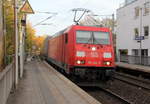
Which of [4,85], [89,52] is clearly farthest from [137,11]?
[4,85]

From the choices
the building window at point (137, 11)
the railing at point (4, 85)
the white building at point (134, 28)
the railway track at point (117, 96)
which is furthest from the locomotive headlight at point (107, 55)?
the building window at point (137, 11)

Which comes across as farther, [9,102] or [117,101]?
[117,101]

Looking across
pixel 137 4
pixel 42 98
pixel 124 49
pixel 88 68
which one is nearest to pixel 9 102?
pixel 42 98

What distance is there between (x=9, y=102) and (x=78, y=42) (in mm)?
6418

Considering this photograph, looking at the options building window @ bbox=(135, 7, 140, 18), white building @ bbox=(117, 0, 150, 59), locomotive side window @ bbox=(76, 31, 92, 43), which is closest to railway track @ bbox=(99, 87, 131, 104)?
locomotive side window @ bbox=(76, 31, 92, 43)

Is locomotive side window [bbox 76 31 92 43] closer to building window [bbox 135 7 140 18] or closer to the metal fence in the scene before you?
→ the metal fence

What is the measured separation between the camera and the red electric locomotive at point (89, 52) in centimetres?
1339

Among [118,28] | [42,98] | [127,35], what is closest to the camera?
[42,98]

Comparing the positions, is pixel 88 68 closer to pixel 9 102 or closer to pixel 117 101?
pixel 117 101

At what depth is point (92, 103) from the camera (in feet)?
26.2

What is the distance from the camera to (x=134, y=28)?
34.2 metres

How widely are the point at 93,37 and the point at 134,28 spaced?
827 inches

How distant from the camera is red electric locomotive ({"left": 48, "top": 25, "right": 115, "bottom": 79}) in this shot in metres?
13.4

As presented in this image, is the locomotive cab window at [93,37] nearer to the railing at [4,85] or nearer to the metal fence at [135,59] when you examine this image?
the railing at [4,85]
